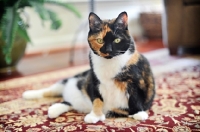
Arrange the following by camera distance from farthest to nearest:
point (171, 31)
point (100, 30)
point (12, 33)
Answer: point (171, 31) → point (12, 33) → point (100, 30)

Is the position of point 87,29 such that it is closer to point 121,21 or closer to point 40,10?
point 40,10

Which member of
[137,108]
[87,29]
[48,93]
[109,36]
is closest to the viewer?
[109,36]

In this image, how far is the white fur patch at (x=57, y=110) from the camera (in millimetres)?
1245

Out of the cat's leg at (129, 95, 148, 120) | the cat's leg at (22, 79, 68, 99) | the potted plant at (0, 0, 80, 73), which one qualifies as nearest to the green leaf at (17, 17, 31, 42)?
the potted plant at (0, 0, 80, 73)

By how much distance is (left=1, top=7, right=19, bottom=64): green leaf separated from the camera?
1.69 m

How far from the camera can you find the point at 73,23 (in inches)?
125

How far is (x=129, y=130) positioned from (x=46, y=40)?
210 centimetres

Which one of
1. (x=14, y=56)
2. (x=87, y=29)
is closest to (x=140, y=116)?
(x=14, y=56)

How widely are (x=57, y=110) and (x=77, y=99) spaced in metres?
0.11

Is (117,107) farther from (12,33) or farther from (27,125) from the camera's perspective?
(12,33)

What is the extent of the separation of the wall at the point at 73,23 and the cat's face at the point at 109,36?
1610mm

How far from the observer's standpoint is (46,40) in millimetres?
2996

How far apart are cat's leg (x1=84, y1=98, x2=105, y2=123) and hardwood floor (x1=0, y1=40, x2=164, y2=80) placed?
1077 mm

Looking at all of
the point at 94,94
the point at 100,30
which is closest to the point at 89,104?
the point at 94,94
